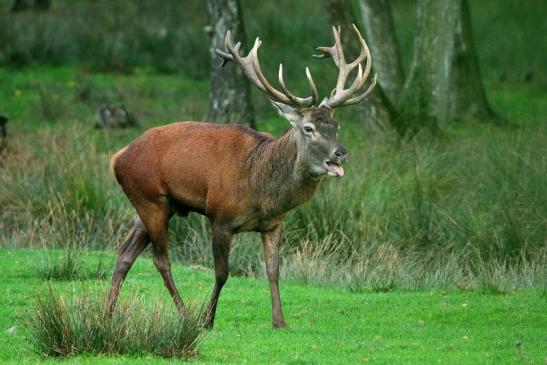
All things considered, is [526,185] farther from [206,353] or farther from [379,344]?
[206,353]

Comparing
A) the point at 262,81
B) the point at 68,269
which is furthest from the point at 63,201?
the point at 262,81

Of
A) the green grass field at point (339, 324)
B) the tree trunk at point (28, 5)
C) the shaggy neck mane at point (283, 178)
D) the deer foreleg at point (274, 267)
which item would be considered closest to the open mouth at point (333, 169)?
the shaggy neck mane at point (283, 178)

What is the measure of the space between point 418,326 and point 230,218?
1.93 metres

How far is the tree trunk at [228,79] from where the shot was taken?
21078mm

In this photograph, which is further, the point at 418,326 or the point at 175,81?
A: the point at 175,81

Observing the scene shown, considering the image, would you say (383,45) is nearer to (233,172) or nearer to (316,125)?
(233,172)

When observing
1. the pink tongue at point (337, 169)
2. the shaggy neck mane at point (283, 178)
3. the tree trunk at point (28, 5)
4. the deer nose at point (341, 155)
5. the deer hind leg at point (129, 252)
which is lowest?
the deer hind leg at point (129, 252)

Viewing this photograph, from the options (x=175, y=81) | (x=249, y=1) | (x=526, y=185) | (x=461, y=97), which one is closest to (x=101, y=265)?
(x=526, y=185)

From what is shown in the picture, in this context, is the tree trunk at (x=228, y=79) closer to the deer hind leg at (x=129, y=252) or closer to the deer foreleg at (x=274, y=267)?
the deer hind leg at (x=129, y=252)

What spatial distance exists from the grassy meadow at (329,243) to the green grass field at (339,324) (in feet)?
0.08

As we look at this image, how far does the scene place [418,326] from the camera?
11.8m

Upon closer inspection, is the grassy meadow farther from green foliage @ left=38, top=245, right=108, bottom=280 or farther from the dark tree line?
the dark tree line

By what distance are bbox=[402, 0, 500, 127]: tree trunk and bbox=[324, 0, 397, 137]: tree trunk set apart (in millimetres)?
562

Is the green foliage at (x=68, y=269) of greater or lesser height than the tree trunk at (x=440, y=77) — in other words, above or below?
below
